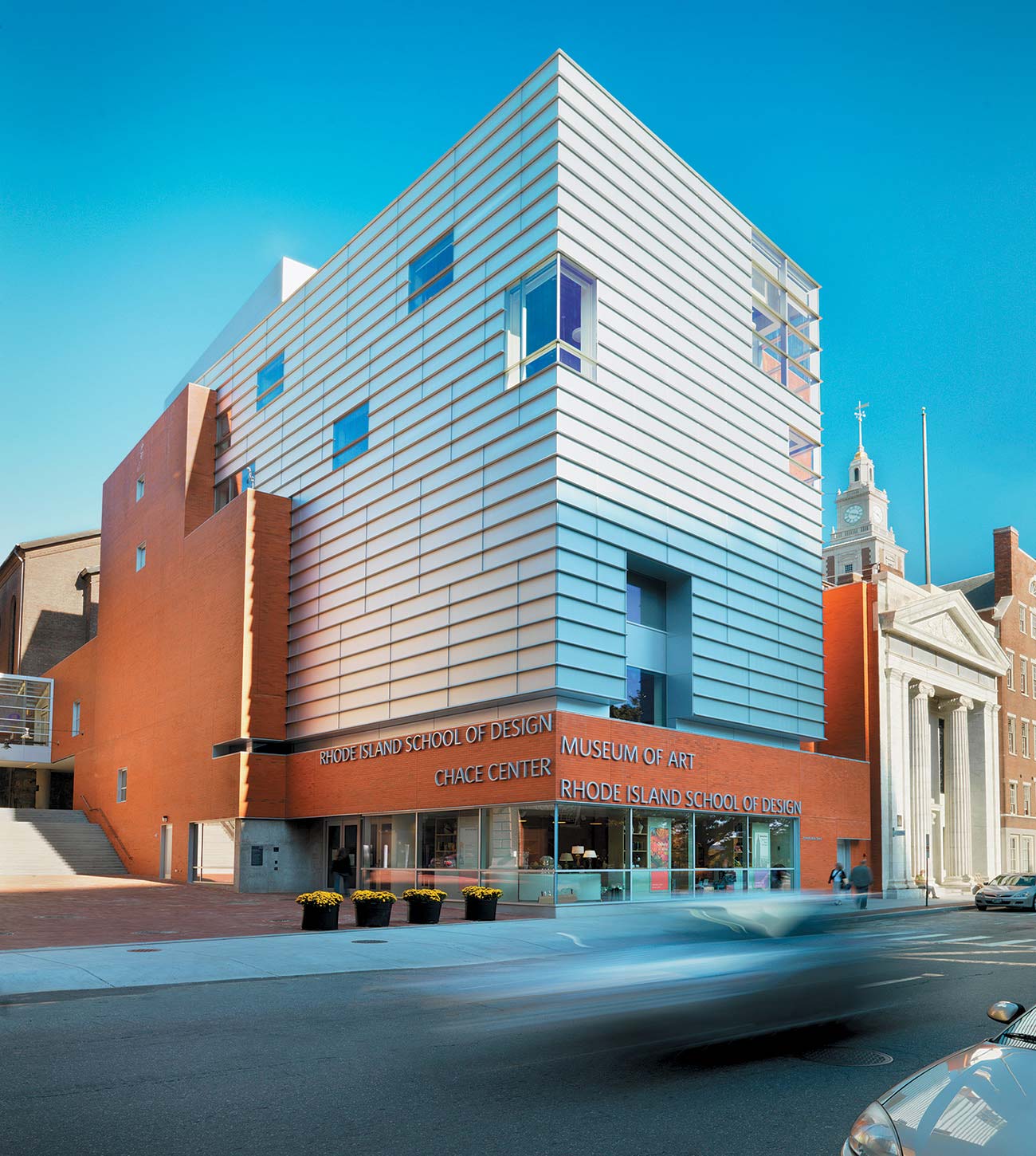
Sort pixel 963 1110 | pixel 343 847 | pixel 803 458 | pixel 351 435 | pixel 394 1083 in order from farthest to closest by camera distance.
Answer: pixel 803 458
pixel 351 435
pixel 343 847
pixel 394 1083
pixel 963 1110

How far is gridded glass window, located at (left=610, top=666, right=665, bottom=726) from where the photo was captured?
30.0m

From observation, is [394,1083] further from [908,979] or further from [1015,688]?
[1015,688]

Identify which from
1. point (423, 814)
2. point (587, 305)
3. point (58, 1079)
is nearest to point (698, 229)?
point (587, 305)

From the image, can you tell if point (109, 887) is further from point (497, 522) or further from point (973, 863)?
point (973, 863)

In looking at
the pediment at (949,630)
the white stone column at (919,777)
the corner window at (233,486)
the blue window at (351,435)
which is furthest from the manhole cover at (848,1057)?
the white stone column at (919,777)

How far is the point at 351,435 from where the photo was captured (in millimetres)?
36750

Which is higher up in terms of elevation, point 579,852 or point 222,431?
point 222,431

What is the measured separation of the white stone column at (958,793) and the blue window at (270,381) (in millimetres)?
32637

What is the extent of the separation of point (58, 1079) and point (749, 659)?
93.9 feet

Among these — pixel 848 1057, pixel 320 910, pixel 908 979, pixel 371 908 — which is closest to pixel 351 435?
pixel 371 908

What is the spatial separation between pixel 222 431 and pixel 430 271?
51.9 feet

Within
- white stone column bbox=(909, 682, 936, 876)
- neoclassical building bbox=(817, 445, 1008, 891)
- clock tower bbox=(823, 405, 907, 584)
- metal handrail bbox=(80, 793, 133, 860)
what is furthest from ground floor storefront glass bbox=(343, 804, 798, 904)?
clock tower bbox=(823, 405, 907, 584)

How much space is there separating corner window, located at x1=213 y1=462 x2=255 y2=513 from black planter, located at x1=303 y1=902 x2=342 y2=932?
2346cm

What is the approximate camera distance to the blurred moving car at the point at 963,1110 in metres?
3.57
